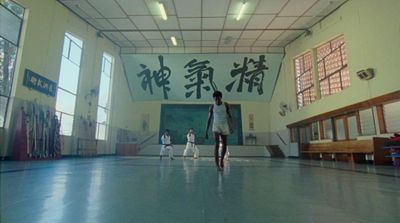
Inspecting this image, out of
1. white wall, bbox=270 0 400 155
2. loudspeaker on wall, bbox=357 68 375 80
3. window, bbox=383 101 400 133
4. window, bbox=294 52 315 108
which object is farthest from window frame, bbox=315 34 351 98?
window, bbox=383 101 400 133

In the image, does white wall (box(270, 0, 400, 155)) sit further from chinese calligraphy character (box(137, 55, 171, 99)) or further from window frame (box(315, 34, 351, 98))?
chinese calligraphy character (box(137, 55, 171, 99))

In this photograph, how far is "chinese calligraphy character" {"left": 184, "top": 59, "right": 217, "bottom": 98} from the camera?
13070 mm

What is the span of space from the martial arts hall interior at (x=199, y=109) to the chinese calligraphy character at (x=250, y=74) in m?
0.07

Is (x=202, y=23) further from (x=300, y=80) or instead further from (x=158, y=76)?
(x=300, y=80)

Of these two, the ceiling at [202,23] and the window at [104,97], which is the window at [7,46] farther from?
the window at [104,97]

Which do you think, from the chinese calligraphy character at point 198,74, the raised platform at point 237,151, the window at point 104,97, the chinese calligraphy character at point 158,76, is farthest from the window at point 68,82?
the raised platform at point 237,151

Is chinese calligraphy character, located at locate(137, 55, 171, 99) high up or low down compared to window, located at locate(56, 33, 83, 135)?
up

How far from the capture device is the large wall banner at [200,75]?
12.9 meters

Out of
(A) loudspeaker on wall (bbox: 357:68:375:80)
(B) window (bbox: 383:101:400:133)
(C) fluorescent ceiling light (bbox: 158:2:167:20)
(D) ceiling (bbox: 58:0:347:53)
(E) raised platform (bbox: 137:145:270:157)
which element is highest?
(D) ceiling (bbox: 58:0:347:53)

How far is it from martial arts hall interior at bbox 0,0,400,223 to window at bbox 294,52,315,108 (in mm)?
74

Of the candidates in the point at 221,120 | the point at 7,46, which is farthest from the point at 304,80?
the point at 7,46

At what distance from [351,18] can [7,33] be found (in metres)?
10.5

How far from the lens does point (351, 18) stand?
26.8 ft

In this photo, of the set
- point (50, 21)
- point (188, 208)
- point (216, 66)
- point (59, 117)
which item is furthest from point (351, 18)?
point (59, 117)
